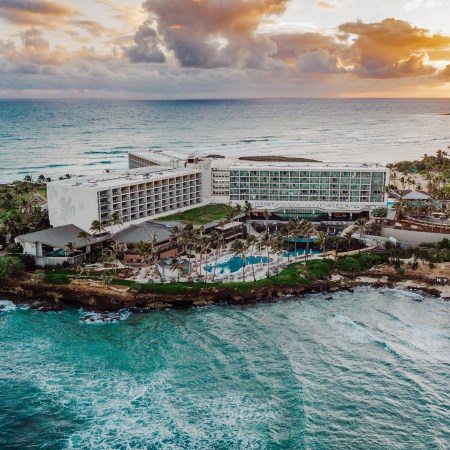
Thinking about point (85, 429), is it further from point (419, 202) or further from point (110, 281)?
point (419, 202)

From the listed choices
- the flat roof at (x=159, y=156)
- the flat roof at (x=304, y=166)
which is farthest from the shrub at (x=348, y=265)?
the flat roof at (x=159, y=156)

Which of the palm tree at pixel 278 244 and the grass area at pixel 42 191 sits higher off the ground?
the grass area at pixel 42 191

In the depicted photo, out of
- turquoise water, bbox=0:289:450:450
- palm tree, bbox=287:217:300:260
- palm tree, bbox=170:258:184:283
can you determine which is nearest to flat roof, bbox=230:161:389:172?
palm tree, bbox=287:217:300:260

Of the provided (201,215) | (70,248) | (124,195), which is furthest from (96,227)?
(201,215)

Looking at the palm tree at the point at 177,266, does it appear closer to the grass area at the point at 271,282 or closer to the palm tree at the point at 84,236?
the grass area at the point at 271,282

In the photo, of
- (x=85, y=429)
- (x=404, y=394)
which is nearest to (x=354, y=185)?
(x=404, y=394)

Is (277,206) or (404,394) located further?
(277,206)
